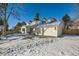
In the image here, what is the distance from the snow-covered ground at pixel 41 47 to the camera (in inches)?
85.6

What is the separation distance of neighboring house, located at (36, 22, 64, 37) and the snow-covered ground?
6 centimetres

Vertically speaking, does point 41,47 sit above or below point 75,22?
below

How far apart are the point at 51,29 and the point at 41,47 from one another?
0.25 metres

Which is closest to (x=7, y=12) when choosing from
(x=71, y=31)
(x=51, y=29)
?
(x=51, y=29)

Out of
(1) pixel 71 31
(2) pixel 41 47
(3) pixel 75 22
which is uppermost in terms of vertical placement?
(3) pixel 75 22

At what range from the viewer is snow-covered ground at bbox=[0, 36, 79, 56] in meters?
2.17

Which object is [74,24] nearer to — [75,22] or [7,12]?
[75,22]

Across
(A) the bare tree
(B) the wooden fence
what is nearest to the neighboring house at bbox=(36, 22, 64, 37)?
(B) the wooden fence

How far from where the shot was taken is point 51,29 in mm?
2238

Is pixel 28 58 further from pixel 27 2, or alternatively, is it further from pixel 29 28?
pixel 27 2

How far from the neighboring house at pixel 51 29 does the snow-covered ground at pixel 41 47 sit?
0.20ft

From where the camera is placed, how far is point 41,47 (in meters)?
2.22

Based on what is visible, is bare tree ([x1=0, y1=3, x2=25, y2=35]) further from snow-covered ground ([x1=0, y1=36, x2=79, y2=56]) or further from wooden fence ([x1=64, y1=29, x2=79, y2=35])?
wooden fence ([x1=64, y1=29, x2=79, y2=35])

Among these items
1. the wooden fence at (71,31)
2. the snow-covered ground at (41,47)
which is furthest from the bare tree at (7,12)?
the wooden fence at (71,31)
